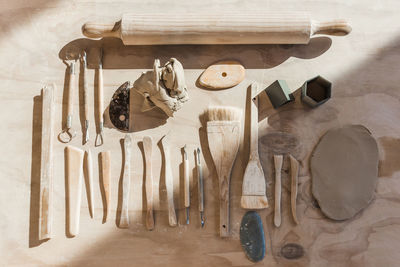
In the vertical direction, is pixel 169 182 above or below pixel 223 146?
below

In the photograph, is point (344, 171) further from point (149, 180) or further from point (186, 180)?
point (149, 180)

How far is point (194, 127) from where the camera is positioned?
104cm

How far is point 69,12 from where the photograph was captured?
107 centimetres

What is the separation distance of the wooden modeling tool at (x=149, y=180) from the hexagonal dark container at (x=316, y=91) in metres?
0.47

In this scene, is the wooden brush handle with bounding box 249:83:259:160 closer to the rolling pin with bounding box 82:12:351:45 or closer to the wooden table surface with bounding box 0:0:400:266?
the wooden table surface with bounding box 0:0:400:266

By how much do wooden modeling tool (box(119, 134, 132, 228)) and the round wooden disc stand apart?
0.54 m

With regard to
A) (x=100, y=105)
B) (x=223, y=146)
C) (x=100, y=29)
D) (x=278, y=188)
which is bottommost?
(x=278, y=188)

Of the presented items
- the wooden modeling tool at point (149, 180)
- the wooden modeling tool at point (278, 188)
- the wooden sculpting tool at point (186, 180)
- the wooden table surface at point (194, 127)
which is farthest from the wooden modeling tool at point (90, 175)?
the wooden modeling tool at point (278, 188)

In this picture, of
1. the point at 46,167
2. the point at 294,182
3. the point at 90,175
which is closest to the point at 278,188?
the point at 294,182

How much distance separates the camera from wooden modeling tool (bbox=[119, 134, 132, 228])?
1.00 metres

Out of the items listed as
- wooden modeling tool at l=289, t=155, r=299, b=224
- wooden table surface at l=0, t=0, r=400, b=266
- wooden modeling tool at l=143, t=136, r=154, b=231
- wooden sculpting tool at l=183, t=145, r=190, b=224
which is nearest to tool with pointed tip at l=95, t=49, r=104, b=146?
wooden table surface at l=0, t=0, r=400, b=266

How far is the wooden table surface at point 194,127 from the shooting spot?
1.00m

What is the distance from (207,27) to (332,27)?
362 millimetres

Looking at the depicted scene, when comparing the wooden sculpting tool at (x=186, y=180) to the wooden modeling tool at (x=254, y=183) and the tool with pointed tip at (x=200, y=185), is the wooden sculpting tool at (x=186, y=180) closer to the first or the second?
the tool with pointed tip at (x=200, y=185)
